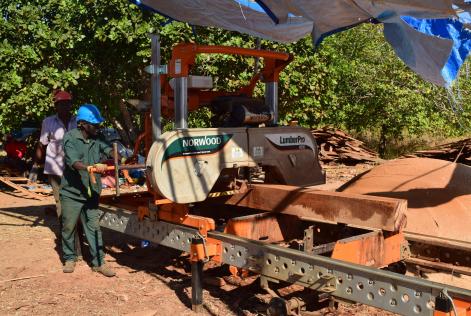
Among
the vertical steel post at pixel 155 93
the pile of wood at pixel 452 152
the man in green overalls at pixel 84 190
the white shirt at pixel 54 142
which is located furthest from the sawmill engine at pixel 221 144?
the pile of wood at pixel 452 152

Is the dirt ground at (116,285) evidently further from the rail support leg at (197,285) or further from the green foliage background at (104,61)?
the green foliage background at (104,61)

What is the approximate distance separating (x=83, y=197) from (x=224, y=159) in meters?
1.98

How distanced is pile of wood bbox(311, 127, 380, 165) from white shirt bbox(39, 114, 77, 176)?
9508 millimetres

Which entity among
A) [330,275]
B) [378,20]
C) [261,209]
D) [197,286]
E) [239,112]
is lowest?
[197,286]

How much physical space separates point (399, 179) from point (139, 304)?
9.88 feet

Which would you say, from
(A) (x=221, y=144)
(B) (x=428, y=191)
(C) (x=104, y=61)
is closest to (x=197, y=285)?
(A) (x=221, y=144)

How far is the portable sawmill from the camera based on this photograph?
3584mm

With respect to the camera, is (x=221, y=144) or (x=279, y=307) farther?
(x=221, y=144)

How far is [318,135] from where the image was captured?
15641 millimetres

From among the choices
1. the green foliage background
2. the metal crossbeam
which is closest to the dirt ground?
the metal crossbeam

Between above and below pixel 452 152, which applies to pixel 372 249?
below

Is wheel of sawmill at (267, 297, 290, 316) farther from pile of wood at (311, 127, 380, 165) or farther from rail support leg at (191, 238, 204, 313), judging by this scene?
A: pile of wood at (311, 127, 380, 165)

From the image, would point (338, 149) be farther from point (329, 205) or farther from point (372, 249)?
point (372, 249)

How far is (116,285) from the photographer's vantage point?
562 centimetres
